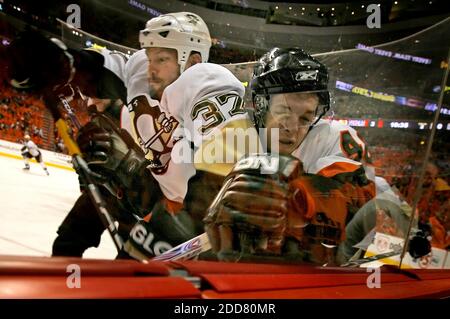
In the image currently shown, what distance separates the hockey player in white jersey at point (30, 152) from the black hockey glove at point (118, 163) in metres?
0.09

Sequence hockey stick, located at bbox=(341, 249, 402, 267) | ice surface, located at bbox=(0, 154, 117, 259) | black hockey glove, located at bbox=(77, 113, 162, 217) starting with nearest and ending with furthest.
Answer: ice surface, located at bbox=(0, 154, 117, 259)
black hockey glove, located at bbox=(77, 113, 162, 217)
hockey stick, located at bbox=(341, 249, 402, 267)

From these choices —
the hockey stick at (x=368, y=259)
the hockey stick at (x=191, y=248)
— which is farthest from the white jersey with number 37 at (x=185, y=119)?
the hockey stick at (x=368, y=259)

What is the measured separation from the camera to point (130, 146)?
3.07 ft

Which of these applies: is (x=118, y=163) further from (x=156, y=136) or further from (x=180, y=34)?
(x=180, y=34)

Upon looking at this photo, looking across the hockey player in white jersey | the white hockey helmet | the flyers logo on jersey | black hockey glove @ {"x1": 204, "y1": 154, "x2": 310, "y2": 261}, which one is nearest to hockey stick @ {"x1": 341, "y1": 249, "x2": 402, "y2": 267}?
black hockey glove @ {"x1": 204, "y1": 154, "x2": 310, "y2": 261}

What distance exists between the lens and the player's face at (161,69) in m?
0.92

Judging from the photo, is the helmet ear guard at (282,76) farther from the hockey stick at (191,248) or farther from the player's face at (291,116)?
the hockey stick at (191,248)

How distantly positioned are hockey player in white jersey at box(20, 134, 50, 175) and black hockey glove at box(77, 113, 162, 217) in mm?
92

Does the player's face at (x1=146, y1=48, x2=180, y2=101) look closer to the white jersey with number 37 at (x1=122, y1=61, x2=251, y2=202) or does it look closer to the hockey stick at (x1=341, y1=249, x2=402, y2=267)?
the white jersey with number 37 at (x1=122, y1=61, x2=251, y2=202)

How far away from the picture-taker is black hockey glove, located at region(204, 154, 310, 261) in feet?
3.09

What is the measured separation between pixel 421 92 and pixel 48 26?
1.06 m
